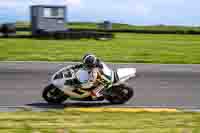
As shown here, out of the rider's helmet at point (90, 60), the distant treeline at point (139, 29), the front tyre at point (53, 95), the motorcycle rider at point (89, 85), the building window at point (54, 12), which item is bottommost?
A: the distant treeline at point (139, 29)

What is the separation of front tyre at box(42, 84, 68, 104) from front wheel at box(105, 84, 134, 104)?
1.10 metres

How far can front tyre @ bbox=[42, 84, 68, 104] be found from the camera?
14.7m

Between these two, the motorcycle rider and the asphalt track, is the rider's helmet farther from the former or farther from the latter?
the asphalt track

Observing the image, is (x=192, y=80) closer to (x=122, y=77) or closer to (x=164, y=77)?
(x=164, y=77)

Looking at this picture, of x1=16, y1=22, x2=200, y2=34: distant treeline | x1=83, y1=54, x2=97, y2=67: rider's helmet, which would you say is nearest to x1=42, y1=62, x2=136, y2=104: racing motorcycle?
x1=83, y1=54, x2=97, y2=67: rider's helmet

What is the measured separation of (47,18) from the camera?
1796 inches

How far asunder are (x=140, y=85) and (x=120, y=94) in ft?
13.3

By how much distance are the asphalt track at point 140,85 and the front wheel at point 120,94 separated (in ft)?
0.57

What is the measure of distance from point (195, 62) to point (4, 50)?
10597 millimetres

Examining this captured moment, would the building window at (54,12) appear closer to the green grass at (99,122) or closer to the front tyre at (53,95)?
the front tyre at (53,95)

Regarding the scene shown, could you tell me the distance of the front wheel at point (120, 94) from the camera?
585 inches

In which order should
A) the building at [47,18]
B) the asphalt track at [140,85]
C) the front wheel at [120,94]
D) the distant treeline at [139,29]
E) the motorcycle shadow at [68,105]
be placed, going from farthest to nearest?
the distant treeline at [139,29], the building at [47,18], the asphalt track at [140,85], the front wheel at [120,94], the motorcycle shadow at [68,105]

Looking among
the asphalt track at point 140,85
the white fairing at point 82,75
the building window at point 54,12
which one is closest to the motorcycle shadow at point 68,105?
the asphalt track at point 140,85

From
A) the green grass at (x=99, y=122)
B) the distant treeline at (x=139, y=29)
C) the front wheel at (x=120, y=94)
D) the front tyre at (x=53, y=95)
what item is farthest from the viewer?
the distant treeline at (x=139, y=29)
